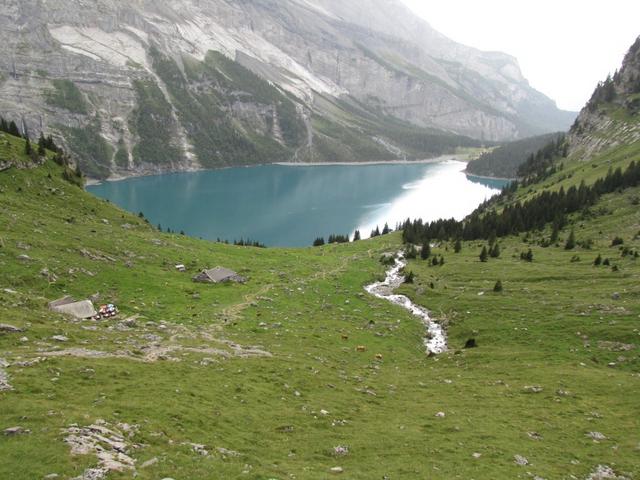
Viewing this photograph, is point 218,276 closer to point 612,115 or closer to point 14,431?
point 14,431

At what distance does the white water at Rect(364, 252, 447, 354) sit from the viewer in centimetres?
4267

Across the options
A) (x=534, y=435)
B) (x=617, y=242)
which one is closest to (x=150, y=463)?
(x=534, y=435)

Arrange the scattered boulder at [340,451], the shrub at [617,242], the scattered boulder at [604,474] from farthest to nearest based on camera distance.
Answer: the shrub at [617,242], the scattered boulder at [604,474], the scattered boulder at [340,451]

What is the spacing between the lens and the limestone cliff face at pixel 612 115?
156 m

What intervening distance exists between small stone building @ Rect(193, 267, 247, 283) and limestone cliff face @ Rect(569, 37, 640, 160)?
468 ft

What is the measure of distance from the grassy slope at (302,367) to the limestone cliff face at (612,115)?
117906mm

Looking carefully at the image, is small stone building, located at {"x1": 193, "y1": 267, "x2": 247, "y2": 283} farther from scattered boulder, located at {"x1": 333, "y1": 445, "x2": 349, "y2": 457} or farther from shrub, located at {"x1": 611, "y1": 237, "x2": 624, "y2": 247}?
shrub, located at {"x1": 611, "y1": 237, "x2": 624, "y2": 247}

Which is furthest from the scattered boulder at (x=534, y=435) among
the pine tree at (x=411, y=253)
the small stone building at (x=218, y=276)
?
the pine tree at (x=411, y=253)

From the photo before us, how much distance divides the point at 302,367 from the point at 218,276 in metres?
24.6

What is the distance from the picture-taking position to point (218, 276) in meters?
50.9

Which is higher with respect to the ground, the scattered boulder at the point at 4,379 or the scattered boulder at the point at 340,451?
the scattered boulder at the point at 4,379

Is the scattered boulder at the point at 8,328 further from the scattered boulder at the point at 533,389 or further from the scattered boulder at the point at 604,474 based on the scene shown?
the scattered boulder at the point at 533,389

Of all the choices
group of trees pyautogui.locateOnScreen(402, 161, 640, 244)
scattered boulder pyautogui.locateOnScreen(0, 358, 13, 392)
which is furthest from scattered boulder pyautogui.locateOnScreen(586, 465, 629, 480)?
group of trees pyautogui.locateOnScreen(402, 161, 640, 244)

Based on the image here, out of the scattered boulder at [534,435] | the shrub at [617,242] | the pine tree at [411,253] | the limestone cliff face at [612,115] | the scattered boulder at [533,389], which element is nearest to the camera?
the scattered boulder at [534,435]
